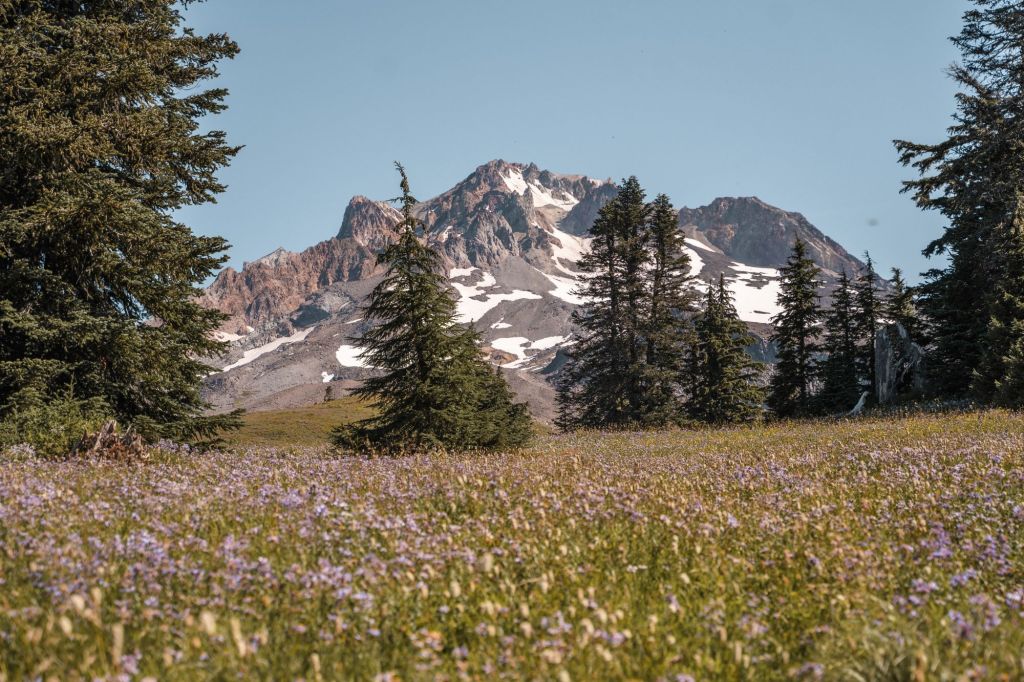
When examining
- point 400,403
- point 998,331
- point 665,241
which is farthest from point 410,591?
point 665,241

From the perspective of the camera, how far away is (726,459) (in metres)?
10.8

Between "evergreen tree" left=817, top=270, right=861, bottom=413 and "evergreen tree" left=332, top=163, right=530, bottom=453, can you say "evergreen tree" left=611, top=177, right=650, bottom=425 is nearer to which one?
"evergreen tree" left=817, top=270, right=861, bottom=413

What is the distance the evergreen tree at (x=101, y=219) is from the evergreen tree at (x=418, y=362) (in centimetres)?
371

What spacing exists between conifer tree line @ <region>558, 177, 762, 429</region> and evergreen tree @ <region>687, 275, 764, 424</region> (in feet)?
0.19

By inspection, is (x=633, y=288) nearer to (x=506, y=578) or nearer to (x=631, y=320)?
(x=631, y=320)

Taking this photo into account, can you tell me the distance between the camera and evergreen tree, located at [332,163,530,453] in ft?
52.9

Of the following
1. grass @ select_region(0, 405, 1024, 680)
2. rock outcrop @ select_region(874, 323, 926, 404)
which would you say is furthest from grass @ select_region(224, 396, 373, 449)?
grass @ select_region(0, 405, 1024, 680)

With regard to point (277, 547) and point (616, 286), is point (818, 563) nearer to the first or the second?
point (277, 547)

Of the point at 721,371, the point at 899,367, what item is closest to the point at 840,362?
the point at 899,367

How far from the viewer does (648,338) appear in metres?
34.5

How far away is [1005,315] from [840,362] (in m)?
19.4

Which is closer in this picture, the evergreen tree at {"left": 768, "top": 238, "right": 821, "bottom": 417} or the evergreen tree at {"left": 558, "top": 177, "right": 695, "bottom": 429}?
the evergreen tree at {"left": 558, "top": 177, "right": 695, "bottom": 429}

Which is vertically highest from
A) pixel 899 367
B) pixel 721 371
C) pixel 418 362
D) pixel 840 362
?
pixel 840 362

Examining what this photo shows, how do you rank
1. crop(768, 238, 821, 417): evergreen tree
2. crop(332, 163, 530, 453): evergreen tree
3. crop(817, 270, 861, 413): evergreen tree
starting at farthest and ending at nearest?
crop(768, 238, 821, 417): evergreen tree → crop(817, 270, 861, 413): evergreen tree → crop(332, 163, 530, 453): evergreen tree
